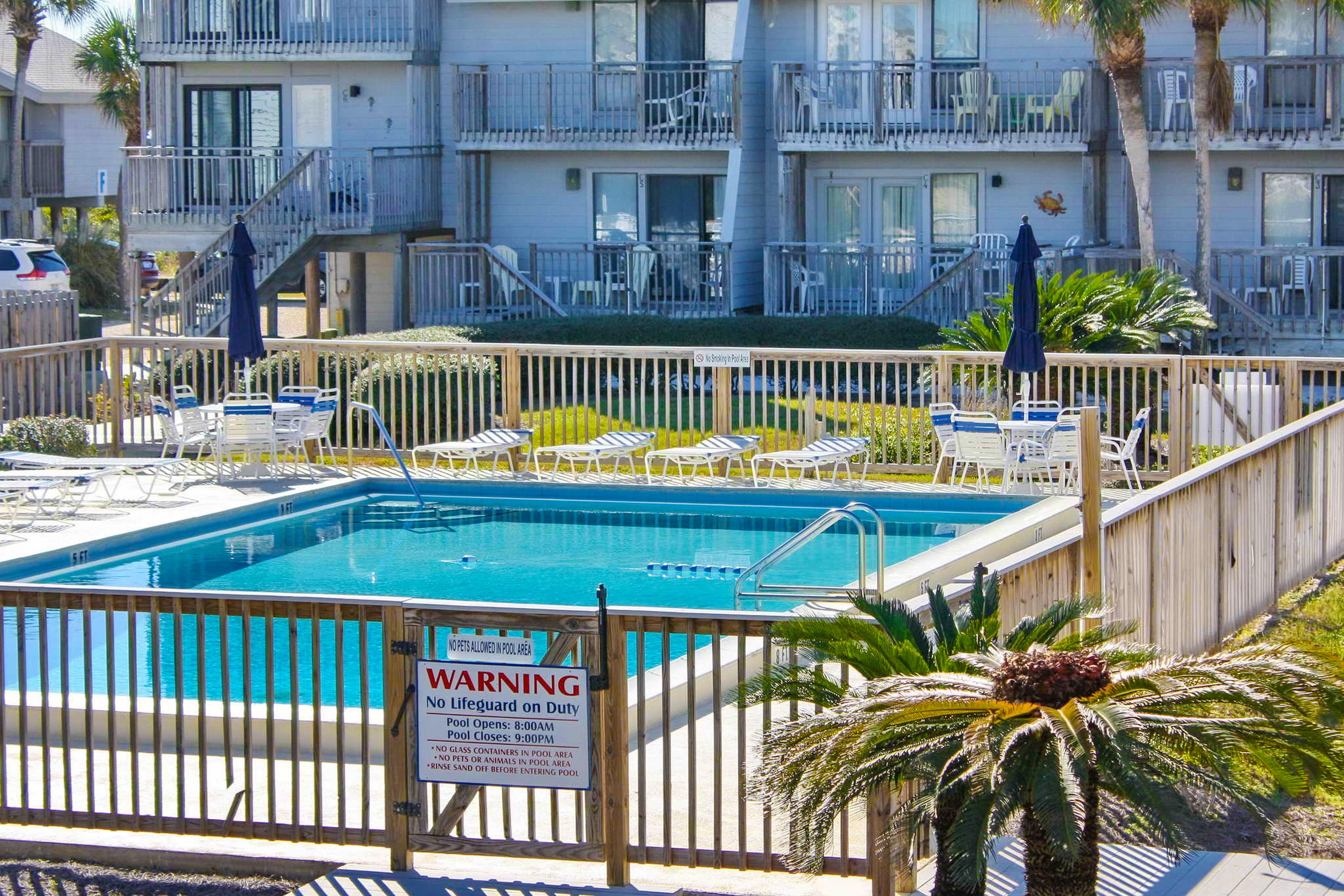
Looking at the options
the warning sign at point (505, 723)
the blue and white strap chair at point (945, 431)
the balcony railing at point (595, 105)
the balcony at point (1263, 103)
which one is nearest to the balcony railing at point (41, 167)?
the balcony railing at point (595, 105)

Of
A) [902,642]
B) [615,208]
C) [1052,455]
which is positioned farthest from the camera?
[615,208]

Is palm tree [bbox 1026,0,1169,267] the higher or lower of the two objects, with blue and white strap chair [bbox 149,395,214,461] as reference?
higher

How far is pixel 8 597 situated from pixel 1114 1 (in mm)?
19999

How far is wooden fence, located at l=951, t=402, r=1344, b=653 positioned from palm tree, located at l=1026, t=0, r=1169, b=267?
11891mm

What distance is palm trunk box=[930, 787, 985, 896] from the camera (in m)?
5.75

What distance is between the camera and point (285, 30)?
102ft

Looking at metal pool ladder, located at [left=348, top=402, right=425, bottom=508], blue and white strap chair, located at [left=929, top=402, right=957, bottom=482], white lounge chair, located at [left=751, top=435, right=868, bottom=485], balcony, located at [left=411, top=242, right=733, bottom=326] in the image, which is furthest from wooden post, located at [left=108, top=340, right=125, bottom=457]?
balcony, located at [left=411, top=242, right=733, bottom=326]

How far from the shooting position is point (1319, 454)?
1320cm

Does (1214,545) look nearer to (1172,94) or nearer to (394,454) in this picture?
(394,454)

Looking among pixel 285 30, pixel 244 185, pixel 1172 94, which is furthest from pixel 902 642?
pixel 285 30

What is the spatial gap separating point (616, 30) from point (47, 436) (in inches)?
621

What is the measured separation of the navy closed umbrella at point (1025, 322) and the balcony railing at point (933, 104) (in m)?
11.0

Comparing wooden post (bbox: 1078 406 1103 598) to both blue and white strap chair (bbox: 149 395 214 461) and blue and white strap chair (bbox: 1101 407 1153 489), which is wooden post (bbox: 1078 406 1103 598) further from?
blue and white strap chair (bbox: 149 395 214 461)

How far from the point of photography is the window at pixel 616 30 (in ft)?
102
